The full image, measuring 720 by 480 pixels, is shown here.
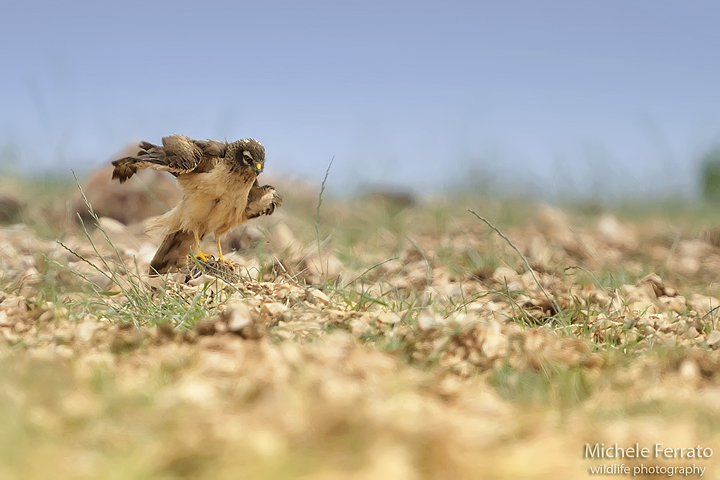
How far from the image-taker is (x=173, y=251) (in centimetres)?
499

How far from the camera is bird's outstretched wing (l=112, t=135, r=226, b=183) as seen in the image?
4453 millimetres

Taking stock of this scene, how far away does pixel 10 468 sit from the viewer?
6.08 ft

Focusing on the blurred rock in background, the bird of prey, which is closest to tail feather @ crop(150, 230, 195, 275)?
the bird of prey

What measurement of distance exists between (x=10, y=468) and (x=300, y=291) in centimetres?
212

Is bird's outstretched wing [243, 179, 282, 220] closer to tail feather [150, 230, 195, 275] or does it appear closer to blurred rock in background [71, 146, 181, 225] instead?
tail feather [150, 230, 195, 275]

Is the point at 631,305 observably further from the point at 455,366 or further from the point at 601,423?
the point at 601,423

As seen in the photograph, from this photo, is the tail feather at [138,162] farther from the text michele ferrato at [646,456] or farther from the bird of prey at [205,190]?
the text michele ferrato at [646,456]

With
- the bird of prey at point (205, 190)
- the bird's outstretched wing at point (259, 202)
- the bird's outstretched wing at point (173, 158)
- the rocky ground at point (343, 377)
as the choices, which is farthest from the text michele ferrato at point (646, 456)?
the bird's outstretched wing at point (259, 202)

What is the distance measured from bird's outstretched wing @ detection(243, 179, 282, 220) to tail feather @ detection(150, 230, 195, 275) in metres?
0.45

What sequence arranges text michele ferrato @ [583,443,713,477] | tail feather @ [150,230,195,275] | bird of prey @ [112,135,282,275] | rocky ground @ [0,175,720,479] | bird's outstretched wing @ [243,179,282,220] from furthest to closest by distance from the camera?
1. bird's outstretched wing @ [243,179,282,220]
2. tail feather @ [150,230,195,275]
3. bird of prey @ [112,135,282,275]
4. text michele ferrato @ [583,443,713,477]
5. rocky ground @ [0,175,720,479]

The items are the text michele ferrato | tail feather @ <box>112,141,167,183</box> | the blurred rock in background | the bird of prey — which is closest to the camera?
the text michele ferrato

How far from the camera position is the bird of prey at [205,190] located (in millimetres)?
4734

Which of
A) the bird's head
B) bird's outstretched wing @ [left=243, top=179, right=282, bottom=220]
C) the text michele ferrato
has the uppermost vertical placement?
the bird's head

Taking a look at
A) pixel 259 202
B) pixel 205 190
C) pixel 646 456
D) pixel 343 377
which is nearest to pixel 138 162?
pixel 205 190
